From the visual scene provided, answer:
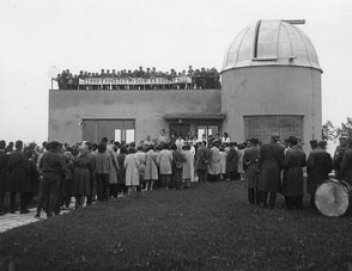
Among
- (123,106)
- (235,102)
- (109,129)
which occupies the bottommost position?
(109,129)

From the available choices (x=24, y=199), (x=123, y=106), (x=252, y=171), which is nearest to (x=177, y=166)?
(x=252, y=171)

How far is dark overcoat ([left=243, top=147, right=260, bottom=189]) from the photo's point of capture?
15977mm

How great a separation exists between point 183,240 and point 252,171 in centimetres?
568

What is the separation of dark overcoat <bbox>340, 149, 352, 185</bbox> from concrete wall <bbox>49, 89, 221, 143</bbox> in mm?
19587

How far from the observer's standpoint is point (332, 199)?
1373 centimetres

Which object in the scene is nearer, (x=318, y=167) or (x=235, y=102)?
(x=318, y=167)

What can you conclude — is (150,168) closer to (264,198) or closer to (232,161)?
(232,161)

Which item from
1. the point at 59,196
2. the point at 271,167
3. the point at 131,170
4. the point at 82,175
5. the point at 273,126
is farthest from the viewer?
the point at 273,126

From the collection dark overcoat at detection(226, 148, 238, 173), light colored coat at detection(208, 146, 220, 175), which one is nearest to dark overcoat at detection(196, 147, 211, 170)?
light colored coat at detection(208, 146, 220, 175)

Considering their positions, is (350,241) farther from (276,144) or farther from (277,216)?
(276,144)

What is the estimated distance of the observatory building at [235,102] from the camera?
3189cm

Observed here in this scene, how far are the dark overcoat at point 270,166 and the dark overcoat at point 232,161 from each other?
9659 mm

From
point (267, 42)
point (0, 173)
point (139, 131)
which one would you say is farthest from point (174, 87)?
point (0, 173)

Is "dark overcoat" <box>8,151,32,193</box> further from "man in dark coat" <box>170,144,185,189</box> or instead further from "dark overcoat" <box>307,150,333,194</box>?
"dark overcoat" <box>307,150,333,194</box>
